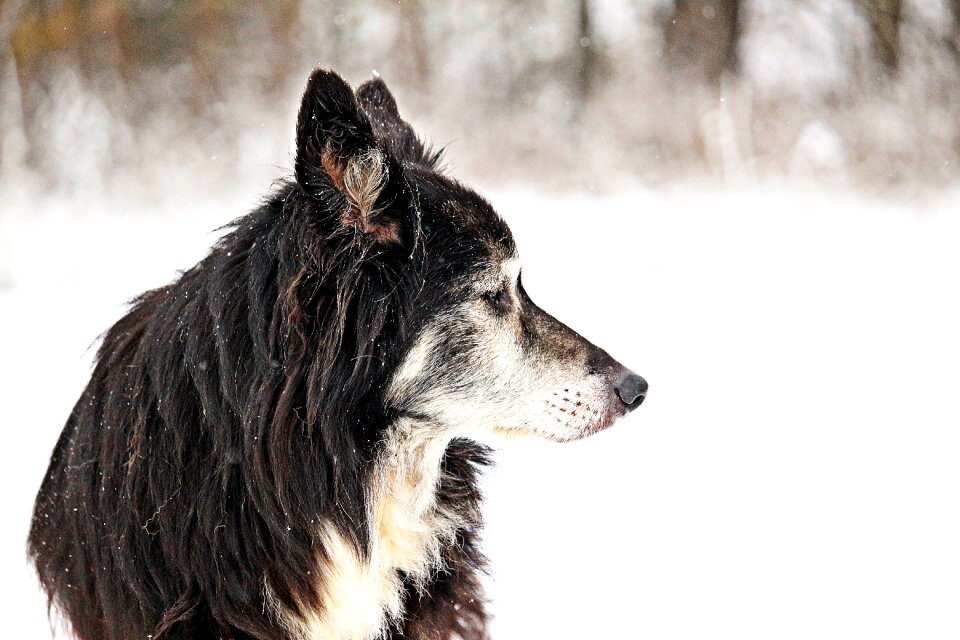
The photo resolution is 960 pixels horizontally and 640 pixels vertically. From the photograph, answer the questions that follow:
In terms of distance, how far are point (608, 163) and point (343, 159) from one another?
9627 millimetres

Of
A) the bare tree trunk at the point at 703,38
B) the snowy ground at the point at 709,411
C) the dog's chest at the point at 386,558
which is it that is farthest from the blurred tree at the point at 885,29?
the dog's chest at the point at 386,558

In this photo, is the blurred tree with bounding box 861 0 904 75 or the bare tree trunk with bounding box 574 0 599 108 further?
the bare tree trunk with bounding box 574 0 599 108

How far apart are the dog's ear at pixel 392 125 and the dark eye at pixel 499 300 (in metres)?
0.50

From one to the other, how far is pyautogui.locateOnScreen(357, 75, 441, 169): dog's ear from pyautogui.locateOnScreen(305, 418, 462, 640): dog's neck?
87 centimetres

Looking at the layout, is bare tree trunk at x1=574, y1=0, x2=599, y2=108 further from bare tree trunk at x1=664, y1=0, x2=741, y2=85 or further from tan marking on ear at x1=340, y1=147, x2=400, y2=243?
tan marking on ear at x1=340, y1=147, x2=400, y2=243

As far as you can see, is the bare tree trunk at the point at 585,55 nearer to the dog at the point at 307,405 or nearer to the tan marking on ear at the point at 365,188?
the dog at the point at 307,405

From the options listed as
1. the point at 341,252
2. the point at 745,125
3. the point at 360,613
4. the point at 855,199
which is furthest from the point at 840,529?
the point at 745,125

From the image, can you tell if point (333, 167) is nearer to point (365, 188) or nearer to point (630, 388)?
point (365, 188)

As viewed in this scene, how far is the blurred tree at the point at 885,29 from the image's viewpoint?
422 inches

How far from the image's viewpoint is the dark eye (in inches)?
108

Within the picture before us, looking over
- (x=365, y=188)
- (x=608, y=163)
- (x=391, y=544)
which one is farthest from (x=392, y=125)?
(x=608, y=163)

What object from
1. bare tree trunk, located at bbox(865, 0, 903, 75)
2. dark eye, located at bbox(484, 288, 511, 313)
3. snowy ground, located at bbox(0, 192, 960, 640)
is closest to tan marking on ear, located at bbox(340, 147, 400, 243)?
dark eye, located at bbox(484, 288, 511, 313)

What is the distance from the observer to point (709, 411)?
246 inches

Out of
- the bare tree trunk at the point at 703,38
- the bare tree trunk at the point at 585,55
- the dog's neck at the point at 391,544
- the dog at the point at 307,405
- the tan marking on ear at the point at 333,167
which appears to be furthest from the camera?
the bare tree trunk at the point at 585,55
